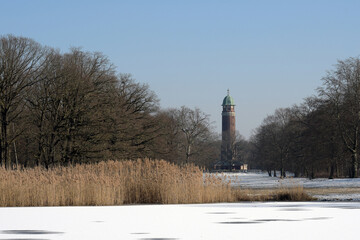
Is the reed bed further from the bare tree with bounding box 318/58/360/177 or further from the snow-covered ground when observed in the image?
the bare tree with bounding box 318/58/360/177

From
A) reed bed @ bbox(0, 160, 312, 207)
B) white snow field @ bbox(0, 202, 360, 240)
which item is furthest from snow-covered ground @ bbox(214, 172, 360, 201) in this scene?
white snow field @ bbox(0, 202, 360, 240)

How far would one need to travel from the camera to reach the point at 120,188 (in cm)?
1942

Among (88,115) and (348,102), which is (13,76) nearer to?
(88,115)

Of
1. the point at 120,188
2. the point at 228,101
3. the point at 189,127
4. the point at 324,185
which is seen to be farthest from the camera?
the point at 228,101

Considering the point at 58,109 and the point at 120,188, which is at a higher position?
the point at 58,109

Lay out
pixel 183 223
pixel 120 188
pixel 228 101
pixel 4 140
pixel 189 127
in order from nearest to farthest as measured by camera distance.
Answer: pixel 183 223 < pixel 120 188 < pixel 4 140 < pixel 189 127 < pixel 228 101

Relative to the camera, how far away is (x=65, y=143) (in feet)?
135

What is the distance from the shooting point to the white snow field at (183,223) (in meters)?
10.5

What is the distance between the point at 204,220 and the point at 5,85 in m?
28.7

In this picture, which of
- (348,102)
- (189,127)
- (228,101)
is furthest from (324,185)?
(228,101)

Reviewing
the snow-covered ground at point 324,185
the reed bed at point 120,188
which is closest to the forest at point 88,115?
the snow-covered ground at point 324,185

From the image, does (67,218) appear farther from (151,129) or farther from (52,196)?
(151,129)

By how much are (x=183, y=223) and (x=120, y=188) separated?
7.28m

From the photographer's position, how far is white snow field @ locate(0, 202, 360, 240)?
10.5 m
